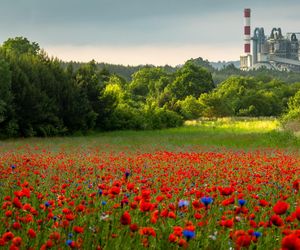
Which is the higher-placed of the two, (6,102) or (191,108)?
(6,102)

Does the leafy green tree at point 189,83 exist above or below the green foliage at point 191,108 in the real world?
above

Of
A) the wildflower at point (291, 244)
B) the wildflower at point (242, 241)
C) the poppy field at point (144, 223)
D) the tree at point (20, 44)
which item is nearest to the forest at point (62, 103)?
the tree at point (20, 44)

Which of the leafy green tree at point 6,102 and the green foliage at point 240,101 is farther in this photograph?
the green foliage at point 240,101

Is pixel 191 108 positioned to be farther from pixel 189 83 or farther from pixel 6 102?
pixel 6 102

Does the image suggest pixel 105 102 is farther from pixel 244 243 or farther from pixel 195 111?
pixel 244 243

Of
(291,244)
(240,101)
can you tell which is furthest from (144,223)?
(240,101)

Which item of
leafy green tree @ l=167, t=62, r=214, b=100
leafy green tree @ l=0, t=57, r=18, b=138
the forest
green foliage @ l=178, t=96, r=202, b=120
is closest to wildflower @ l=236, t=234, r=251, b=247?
the forest

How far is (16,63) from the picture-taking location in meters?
46.2

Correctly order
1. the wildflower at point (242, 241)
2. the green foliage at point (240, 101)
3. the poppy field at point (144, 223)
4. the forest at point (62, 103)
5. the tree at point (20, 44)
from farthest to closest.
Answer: the green foliage at point (240, 101), the tree at point (20, 44), the forest at point (62, 103), the poppy field at point (144, 223), the wildflower at point (242, 241)

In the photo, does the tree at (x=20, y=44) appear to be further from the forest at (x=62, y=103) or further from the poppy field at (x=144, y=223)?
the poppy field at (x=144, y=223)

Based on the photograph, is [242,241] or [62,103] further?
[62,103]

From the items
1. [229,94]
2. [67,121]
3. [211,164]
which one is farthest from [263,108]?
[211,164]

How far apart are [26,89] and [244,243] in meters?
42.4

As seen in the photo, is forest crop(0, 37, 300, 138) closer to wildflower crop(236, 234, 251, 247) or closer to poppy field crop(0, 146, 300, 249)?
poppy field crop(0, 146, 300, 249)
